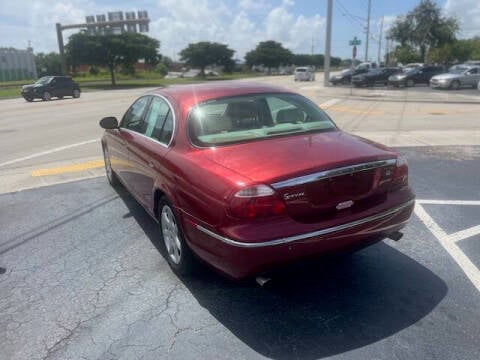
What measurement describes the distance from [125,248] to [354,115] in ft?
42.1

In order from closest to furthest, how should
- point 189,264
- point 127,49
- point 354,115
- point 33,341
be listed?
point 33,341
point 189,264
point 354,115
point 127,49

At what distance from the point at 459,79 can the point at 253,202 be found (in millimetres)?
30762

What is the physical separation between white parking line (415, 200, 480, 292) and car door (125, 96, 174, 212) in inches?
107

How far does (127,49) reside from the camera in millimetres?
52875

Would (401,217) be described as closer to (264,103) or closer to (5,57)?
(264,103)

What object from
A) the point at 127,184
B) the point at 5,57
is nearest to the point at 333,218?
the point at 127,184

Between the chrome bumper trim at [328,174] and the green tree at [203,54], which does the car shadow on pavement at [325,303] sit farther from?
the green tree at [203,54]

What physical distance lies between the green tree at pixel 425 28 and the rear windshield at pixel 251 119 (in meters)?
63.4

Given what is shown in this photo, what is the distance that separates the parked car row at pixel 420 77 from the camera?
96.6ft

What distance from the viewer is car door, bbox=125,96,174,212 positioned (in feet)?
13.1

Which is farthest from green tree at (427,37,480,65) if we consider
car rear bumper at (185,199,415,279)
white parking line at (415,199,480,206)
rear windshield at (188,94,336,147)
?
car rear bumper at (185,199,415,279)

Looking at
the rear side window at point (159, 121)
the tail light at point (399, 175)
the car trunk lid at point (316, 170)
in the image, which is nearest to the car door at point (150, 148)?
the rear side window at point (159, 121)

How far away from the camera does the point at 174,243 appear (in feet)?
12.6

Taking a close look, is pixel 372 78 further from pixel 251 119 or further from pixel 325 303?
pixel 325 303
